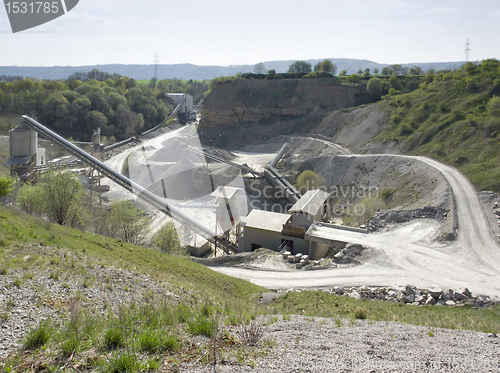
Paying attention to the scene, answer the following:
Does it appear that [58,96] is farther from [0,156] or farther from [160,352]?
[160,352]

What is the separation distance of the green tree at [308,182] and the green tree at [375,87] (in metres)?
40.0

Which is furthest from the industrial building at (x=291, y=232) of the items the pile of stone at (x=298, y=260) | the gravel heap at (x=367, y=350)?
the gravel heap at (x=367, y=350)

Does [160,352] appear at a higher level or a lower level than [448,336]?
higher

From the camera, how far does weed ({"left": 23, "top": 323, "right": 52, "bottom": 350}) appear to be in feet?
23.7

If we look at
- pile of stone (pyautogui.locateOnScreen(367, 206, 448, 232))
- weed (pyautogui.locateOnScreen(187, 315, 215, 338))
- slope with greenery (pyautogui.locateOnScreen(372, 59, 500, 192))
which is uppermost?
slope with greenery (pyautogui.locateOnScreen(372, 59, 500, 192))

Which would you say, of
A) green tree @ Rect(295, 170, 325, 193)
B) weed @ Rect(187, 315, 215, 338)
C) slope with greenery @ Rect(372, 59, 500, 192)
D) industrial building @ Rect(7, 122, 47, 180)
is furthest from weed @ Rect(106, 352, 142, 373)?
industrial building @ Rect(7, 122, 47, 180)

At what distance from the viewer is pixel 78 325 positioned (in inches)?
315

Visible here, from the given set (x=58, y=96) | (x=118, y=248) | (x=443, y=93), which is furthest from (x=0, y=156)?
(x=443, y=93)

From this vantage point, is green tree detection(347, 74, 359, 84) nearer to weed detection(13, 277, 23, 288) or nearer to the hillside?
the hillside

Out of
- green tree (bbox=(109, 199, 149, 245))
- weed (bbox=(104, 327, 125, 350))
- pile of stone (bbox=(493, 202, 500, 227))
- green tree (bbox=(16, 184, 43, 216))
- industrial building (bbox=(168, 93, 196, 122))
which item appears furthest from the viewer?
industrial building (bbox=(168, 93, 196, 122))

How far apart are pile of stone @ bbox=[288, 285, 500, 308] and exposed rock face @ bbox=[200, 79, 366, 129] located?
214ft

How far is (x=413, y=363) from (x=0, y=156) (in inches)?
2640

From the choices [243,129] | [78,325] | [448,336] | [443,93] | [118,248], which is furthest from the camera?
[243,129]

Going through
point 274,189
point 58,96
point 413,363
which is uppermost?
point 58,96
